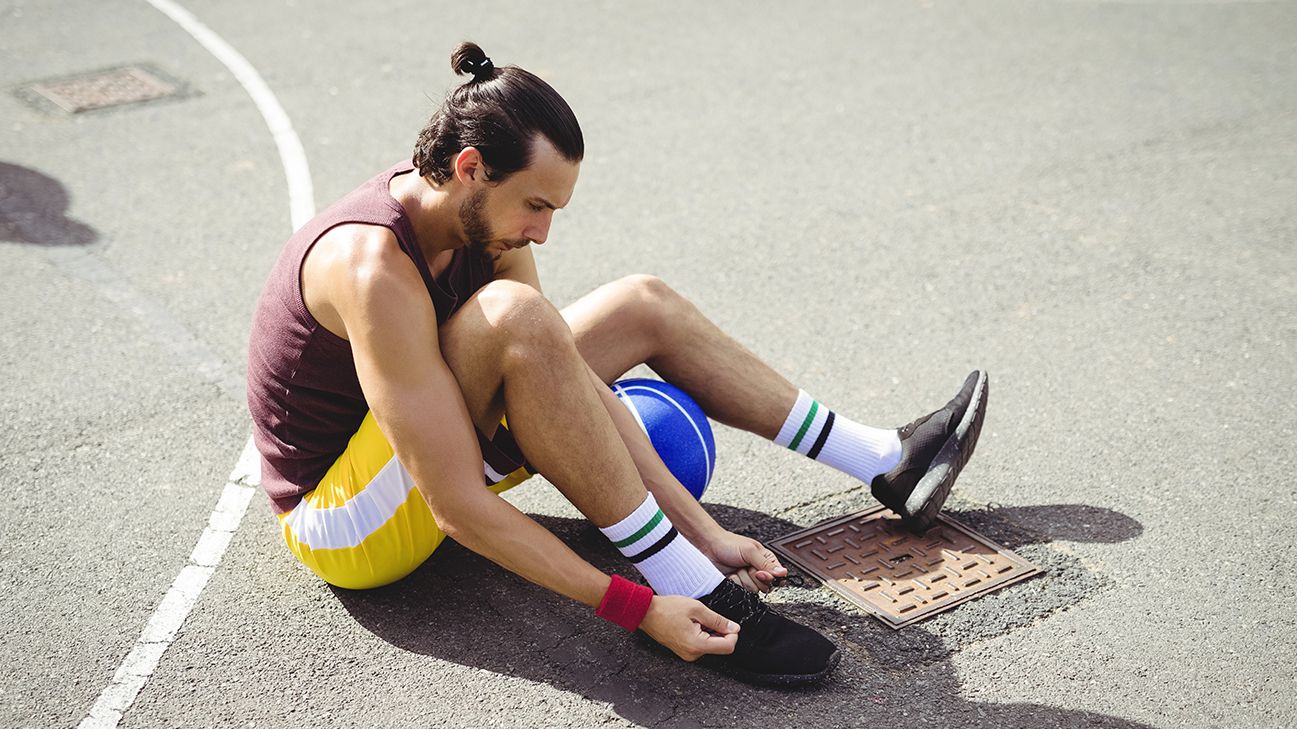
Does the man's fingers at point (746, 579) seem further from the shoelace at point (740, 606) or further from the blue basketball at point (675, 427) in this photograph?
the blue basketball at point (675, 427)

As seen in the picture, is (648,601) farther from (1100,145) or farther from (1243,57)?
(1243,57)

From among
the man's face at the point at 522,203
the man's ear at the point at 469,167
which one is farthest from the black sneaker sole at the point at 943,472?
the man's ear at the point at 469,167

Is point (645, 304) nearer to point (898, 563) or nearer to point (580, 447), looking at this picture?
point (580, 447)

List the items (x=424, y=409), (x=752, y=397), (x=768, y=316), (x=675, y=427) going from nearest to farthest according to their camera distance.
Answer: (x=424, y=409)
(x=675, y=427)
(x=752, y=397)
(x=768, y=316)

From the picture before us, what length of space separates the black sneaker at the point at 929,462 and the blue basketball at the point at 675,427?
1.85 ft

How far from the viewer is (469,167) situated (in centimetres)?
333

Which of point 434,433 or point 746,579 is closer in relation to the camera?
point 434,433

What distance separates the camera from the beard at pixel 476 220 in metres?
3.39

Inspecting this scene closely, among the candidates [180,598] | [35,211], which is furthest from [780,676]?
[35,211]

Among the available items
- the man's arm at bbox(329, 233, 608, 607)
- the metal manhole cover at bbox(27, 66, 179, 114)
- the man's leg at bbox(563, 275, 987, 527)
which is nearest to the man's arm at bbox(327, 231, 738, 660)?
the man's arm at bbox(329, 233, 608, 607)

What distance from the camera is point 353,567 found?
11.9 ft

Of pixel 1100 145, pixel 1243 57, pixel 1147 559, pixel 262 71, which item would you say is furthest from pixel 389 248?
pixel 1243 57

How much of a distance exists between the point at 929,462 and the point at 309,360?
1953 millimetres

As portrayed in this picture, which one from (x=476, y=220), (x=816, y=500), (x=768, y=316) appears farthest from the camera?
(x=768, y=316)
